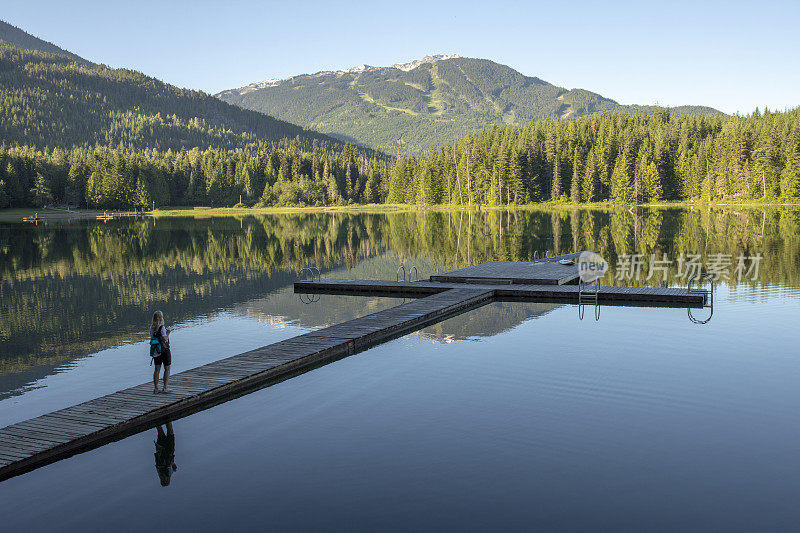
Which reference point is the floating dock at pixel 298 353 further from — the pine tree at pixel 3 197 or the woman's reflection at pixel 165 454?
the pine tree at pixel 3 197

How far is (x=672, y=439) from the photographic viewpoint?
11641 millimetres

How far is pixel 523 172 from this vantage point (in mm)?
136125

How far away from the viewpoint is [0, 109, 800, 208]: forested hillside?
123m

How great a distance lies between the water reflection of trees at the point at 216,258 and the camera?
80.0 feet

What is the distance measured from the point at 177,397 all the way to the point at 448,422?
543 centimetres

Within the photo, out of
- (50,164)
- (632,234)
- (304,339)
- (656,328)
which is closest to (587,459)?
(304,339)

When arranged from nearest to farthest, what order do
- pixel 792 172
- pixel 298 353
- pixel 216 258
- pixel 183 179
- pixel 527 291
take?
pixel 298 353 < pixel 527 291 < pixel 216 258 < pixel 792 172 < pixel 183 179

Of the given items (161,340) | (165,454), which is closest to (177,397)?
(161,340)

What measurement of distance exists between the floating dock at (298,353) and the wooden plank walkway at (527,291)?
38 millimetres

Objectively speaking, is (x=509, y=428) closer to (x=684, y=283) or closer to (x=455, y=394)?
(x=455, y=394)

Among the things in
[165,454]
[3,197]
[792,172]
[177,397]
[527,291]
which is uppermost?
[792,172]

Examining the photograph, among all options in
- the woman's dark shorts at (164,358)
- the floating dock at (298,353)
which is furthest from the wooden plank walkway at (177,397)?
the woman's dark shorts at (164,358)

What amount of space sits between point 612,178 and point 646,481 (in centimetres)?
13095

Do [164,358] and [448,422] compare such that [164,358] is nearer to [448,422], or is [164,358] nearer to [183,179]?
[448,422]
